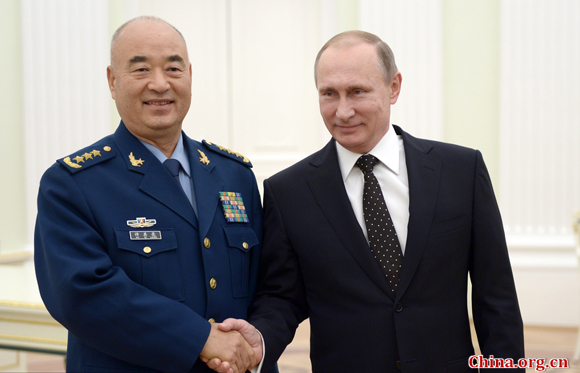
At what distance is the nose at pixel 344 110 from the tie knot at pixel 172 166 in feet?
1.73

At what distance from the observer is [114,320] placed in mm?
1513

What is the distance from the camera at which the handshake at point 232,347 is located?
5.26 feet

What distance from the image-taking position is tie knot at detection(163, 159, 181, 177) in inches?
70.3

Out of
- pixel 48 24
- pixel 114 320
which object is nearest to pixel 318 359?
pixel 114 320

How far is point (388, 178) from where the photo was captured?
1825mm

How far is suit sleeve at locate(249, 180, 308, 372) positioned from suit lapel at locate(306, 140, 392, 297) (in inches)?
6.2

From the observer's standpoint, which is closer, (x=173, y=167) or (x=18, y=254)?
(x=173, y=167)

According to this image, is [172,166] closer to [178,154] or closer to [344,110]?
[178,154]

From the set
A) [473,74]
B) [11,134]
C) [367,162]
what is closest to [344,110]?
[367,162]

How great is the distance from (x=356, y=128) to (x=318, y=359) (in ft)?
2.43

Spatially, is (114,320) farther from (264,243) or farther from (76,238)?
(264,243)

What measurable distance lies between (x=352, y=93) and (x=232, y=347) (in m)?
0.85

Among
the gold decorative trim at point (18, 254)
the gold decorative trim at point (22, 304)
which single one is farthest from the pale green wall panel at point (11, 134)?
the gold decorative trim at point (22, 304)

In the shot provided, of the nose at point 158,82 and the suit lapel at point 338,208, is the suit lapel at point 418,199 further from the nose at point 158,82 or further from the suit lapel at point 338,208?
the nose at point 158,82
